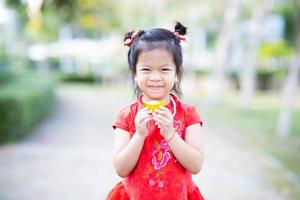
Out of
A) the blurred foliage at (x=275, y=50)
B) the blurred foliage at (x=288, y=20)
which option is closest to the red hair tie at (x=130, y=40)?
the blurred foliage at (x=275, y=50)

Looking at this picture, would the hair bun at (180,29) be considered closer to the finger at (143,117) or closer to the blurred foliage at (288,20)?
the finger at (143,117)

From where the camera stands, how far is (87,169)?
24.0 ft

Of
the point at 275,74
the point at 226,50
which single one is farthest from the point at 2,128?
the point at 275,74

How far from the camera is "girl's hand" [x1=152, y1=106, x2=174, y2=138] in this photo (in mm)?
2070

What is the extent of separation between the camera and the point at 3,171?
7.13 metres

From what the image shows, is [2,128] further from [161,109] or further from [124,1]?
[124,1]

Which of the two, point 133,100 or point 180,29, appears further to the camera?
point 133,100

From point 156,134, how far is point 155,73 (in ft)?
0.89

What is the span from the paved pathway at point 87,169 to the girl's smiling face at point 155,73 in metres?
3.80

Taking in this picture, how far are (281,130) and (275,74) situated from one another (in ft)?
52.7

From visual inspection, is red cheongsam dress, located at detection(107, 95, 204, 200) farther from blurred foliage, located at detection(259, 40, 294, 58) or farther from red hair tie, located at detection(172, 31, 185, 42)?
blurred foliage, located at detection(259, 40, 294, 58)

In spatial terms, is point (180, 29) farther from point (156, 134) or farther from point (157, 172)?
point (157, 172)

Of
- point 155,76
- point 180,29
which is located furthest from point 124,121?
point 180,29

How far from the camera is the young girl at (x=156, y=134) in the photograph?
7.11 feet
